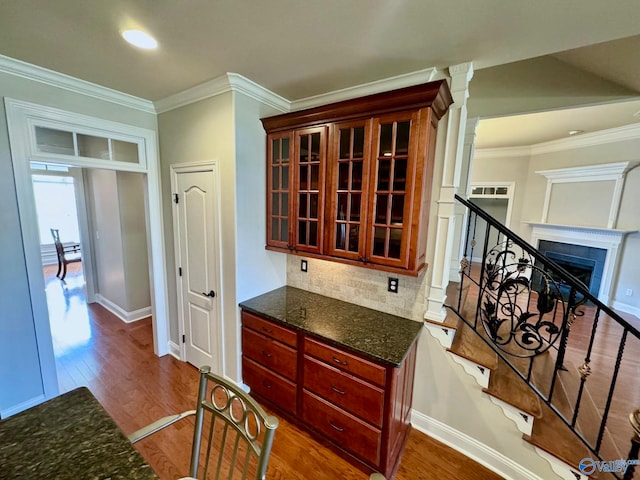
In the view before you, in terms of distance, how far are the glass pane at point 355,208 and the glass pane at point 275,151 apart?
821 millimetres

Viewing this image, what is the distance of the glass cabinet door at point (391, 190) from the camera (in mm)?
1728

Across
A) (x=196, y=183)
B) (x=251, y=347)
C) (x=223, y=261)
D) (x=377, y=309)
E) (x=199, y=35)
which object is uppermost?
(x=199, y=35)

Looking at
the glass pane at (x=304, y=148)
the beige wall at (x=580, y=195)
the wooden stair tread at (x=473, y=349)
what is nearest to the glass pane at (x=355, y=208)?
the glass pane at (x=304, y=148)

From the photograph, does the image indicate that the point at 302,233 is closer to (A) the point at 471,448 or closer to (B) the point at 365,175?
(B) the point at 365,175

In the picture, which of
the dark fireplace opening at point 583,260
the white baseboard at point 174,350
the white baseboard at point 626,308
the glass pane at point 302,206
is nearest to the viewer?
the glass pane at point 302,206

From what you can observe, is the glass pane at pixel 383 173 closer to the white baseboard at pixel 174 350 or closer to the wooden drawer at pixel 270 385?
the wooden drawer at pixel 270 385

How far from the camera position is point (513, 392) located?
1.80m

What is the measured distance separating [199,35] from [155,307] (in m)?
2.63

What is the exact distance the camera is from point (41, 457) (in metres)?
0.89

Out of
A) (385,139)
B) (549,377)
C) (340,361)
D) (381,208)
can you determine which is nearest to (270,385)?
(340,361)

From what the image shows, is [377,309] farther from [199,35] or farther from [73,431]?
[199,35]

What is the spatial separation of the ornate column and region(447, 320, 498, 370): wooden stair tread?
25cm

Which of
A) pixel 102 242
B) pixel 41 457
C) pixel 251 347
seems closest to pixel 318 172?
pixel 251 347

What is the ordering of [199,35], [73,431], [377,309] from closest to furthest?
[73,431], [199,35], [377,309]
